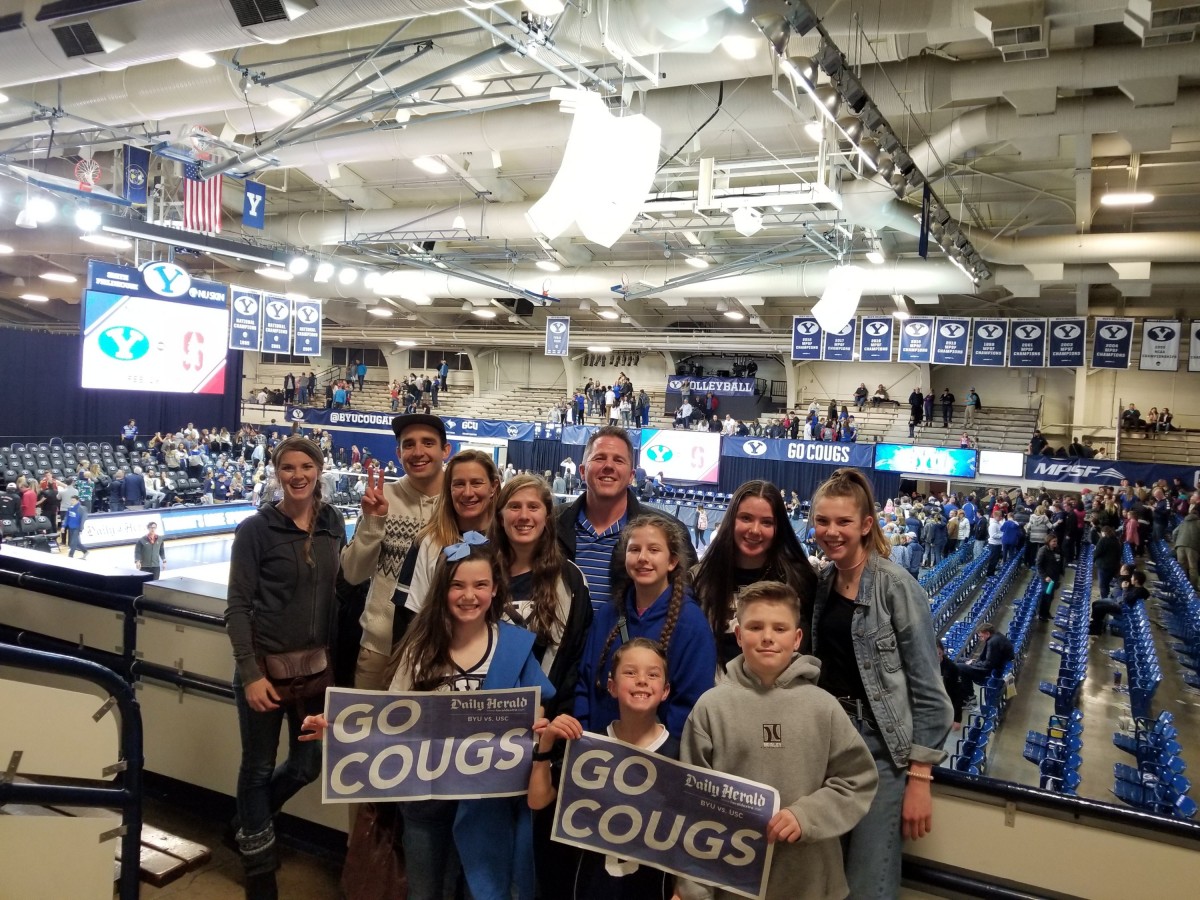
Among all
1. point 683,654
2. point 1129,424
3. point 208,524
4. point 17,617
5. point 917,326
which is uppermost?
point 917,326

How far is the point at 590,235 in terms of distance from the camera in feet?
15.0

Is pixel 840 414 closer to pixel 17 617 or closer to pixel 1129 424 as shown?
pixel 1129 424

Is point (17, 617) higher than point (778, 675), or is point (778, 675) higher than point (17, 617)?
point (778, 675)

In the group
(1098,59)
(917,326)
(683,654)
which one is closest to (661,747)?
(683,654)

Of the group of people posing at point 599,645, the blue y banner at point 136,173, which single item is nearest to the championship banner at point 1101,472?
the blue y banner at point 136,173

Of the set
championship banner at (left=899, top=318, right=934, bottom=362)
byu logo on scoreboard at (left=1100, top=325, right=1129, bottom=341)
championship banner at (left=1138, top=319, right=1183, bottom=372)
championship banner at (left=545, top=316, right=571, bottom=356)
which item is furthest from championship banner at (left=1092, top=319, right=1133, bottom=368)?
championship banner at (left=545, top=316, right=571, bottom=356)

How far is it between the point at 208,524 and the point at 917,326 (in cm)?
1379

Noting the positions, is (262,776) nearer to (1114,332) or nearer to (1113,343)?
(1113,343)

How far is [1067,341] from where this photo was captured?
46.0 feet

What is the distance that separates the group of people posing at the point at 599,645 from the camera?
1941mm

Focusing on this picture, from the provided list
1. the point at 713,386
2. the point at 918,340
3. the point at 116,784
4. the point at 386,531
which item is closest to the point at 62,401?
the point at 713,386

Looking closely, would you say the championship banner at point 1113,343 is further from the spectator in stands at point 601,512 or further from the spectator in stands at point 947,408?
the spectator in stands at point 601,512

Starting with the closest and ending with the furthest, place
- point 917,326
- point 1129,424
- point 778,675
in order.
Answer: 1. point 778,675
2. point 917,326
3. point 1129,424

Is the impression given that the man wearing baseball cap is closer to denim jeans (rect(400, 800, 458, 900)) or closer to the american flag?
denim jeans (rect(400, 800, 458, 900))
